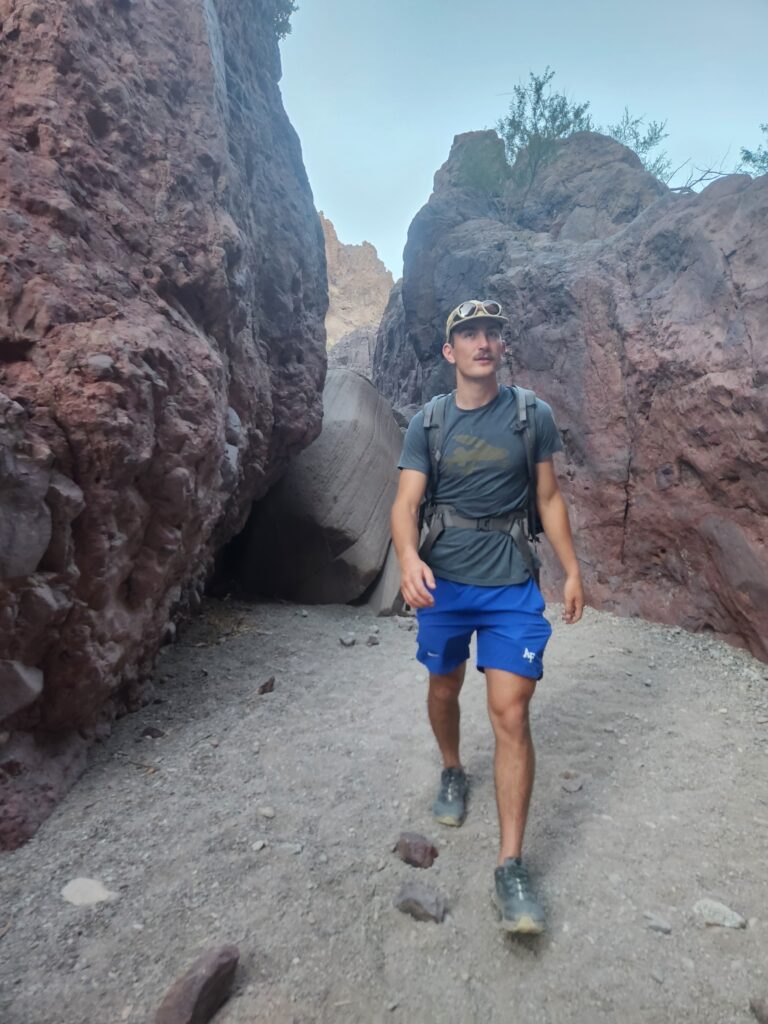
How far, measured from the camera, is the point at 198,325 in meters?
3.98

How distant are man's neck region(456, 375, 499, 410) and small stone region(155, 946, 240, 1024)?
2.11 metres

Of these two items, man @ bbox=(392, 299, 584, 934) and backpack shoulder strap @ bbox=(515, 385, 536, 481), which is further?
backpack shoulder strap @ bbox=(515, 385, 536, 481)

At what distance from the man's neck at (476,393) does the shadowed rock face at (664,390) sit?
269cm

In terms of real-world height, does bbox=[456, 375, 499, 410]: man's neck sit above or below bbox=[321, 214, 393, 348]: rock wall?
below

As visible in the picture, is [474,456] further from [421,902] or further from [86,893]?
[86,893]

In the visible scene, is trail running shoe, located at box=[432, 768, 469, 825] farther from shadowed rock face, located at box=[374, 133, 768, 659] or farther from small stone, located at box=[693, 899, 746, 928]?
shadowed rock face, located at box=[374, 133, 768, 659]

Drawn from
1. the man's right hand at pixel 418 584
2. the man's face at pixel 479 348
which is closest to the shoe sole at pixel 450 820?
A: the man's right hand at pixel 418 584

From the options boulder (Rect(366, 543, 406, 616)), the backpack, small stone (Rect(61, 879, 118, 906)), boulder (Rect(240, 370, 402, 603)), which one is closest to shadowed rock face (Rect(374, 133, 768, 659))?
boulder (Rect(366, 543, 406, 616))

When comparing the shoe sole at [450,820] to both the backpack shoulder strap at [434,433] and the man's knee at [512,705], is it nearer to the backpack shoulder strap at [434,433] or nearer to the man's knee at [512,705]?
the man's knee at [512,705]

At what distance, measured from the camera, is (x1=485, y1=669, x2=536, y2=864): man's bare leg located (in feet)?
7.57

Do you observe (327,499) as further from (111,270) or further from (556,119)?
(556,119)

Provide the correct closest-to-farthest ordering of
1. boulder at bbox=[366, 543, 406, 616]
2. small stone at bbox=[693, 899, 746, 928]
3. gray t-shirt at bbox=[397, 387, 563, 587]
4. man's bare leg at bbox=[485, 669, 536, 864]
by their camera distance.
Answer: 1. small stone at bbox=[693, 899, 746, 928]
2. man's bare leg at bbox=[485, 669, 536, 864]
3. gray t-shirt at bbox=[397, 387, 563, 587]
4. boulder at bbox=[366, 543, 406, 616]

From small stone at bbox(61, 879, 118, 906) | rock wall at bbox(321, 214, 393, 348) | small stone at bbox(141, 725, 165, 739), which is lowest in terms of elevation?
small stone at bbox(61, 879, 118, 906)

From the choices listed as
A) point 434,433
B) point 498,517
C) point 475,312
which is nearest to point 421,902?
point 498,517
